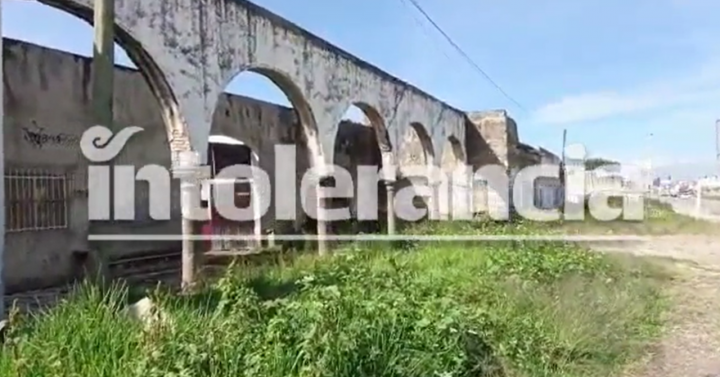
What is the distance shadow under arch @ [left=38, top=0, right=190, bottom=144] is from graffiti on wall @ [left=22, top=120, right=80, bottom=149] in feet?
7.14

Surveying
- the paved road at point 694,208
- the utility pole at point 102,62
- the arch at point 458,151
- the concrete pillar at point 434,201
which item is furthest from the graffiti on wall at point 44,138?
the paved road at point 694,208

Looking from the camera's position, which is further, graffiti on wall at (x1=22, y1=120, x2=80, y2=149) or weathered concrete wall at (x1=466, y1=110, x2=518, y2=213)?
weathered concrete wall at (x1=466, y1=110, x2=518, y2=213)

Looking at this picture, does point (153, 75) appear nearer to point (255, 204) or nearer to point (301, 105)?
point (301, 105)

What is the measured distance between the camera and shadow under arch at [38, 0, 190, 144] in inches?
239

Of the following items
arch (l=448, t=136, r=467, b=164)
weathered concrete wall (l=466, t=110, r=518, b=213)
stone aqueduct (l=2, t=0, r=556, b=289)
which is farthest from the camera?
weathered concrete wall (l=466, t=110, r=518, b=213)

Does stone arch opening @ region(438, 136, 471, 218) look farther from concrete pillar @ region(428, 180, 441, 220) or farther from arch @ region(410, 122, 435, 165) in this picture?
arch @ region(410, 122, 435, 165)

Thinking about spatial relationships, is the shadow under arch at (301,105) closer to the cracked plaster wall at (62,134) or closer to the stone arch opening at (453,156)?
the cracked plaster wall at (62,134)

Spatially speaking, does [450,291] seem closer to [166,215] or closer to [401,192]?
[166,215]

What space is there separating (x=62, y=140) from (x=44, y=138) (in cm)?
31

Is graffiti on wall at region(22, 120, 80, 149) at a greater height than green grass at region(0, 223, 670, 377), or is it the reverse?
graffiti on wall at region(22, 120, 80, 149)

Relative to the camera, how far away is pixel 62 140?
8492mm

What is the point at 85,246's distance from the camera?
28.8 ft

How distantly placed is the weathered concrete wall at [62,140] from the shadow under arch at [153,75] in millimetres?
1669

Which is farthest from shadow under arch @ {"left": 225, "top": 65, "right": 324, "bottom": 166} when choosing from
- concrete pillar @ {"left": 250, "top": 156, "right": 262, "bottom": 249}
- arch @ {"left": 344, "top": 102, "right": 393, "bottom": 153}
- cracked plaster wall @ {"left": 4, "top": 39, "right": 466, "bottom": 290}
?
concrete pillar @ {"left": 250, "top": 156, "right": 262, "bottom": 249}
